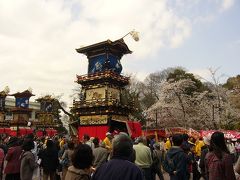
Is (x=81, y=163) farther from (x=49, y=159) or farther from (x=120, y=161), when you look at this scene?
(x=49, y=159)

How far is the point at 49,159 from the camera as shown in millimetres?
11047

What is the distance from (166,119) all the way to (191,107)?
170 inches

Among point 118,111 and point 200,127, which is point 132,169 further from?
point 200,127

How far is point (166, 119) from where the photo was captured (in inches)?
1954

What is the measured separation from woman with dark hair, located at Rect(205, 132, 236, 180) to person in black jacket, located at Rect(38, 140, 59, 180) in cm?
666

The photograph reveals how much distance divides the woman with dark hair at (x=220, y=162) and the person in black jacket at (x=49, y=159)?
6.66 meters

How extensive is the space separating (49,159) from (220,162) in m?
7.03

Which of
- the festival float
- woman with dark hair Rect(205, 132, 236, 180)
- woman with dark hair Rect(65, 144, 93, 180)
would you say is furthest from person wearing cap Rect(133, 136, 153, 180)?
the festival float

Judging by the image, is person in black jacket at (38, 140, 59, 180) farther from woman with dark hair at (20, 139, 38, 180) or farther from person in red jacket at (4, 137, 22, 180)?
woman with dark hair at (20, 139, 38, 180)

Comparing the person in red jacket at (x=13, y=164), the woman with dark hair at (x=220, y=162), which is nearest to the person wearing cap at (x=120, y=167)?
the woman with dark hair at (x=220, y=162)

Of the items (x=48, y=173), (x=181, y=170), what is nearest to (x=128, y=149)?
(x=181, y=170)

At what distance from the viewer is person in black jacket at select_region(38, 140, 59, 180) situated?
36.2 feet

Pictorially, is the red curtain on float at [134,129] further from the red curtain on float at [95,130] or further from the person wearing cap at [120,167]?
the person wearing cap at [120,167]

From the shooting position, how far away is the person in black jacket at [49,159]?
36.2 ft
